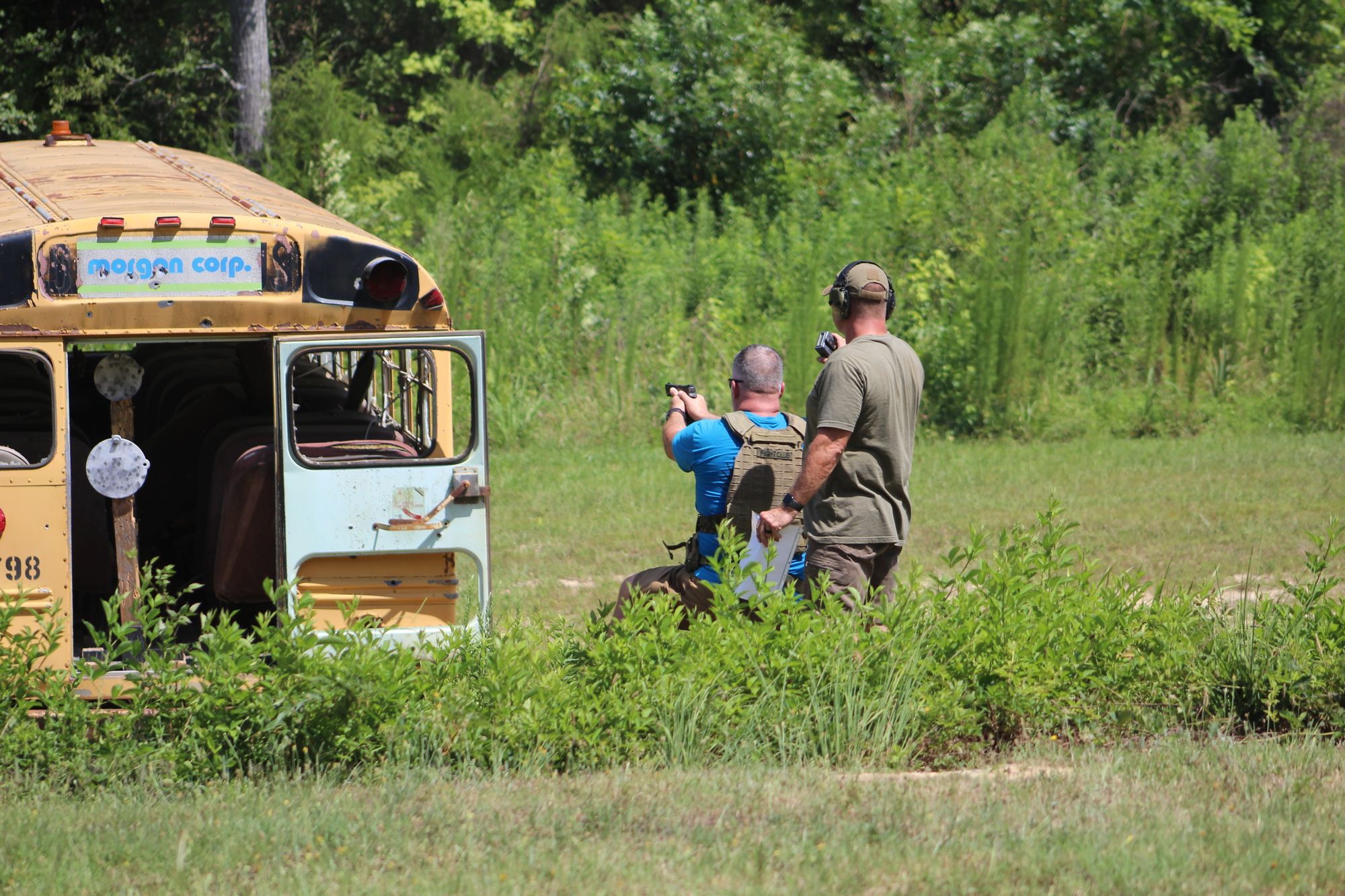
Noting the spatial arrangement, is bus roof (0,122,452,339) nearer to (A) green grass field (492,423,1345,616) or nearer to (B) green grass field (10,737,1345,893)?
(B) green grass field (10,737,1345,893)

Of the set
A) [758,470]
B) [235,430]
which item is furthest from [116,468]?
[758,470]

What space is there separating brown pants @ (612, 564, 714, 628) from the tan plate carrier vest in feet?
1.07

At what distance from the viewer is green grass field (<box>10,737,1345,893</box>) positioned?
3949 millimetres

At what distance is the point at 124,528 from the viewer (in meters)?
5.77

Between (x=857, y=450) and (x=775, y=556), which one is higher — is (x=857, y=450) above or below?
above

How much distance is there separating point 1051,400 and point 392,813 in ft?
39.0

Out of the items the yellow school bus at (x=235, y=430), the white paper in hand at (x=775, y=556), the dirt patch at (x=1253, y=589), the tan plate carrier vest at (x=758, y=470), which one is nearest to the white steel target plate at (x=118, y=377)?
the yellow school bus at (x=235, y=430)

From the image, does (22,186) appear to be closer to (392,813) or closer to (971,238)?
(392,813)

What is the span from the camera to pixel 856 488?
565 cm

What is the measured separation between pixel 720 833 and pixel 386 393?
169 inches

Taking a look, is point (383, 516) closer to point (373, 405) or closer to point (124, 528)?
point (124, 528)

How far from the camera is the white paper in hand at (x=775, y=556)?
5.72 metres

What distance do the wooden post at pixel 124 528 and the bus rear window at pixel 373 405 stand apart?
670 millimetres

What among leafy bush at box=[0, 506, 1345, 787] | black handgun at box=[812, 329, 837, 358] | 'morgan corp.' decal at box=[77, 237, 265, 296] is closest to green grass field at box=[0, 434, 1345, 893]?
leafy bush at box=[0, 506, 1345, 787]
